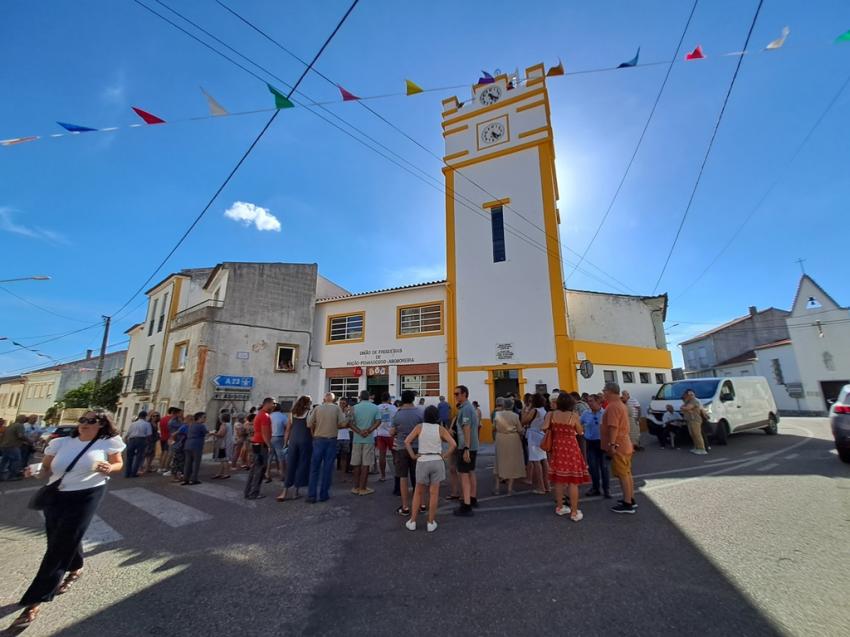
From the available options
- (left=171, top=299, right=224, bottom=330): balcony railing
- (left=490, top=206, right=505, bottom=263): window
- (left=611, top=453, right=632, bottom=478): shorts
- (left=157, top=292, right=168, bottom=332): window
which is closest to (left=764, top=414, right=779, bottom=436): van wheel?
(left=490, top=206, right=505, bottom=263): window

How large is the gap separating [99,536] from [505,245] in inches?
588

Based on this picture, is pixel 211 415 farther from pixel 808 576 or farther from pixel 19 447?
pixel 808 576

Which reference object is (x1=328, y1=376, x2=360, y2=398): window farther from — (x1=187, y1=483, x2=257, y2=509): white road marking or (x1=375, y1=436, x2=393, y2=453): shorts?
(x1=187, y1=483, x2=257, y2=509): white road marking

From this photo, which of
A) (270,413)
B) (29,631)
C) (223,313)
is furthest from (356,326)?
(29,631)

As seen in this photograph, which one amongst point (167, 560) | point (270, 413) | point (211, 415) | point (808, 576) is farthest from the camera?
point (211, 415)

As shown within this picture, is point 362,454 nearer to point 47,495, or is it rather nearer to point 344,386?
point 47,495

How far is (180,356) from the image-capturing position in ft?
59.6

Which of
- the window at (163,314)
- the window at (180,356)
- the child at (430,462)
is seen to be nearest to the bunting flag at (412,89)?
the child at (430,462)

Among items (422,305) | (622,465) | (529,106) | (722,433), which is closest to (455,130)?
(529,106)

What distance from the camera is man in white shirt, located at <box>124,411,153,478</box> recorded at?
947cm

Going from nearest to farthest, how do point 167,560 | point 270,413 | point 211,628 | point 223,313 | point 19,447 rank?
point 211,628 < point 167,560 < point 270,413 < point 19,447 < point 223,313

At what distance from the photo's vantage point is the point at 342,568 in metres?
3.81

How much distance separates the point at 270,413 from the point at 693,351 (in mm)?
45882

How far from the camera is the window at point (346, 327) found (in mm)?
18344
